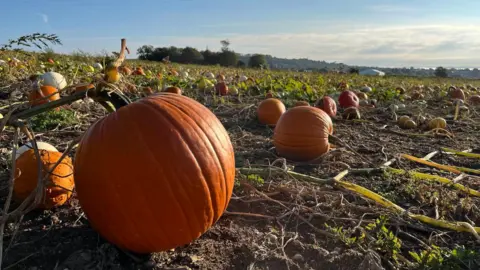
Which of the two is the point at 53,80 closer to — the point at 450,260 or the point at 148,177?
the point at 148,177

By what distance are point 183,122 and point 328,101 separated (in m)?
3.90

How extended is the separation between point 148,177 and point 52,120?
275cm

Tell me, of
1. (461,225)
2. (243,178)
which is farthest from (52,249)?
(461,225)

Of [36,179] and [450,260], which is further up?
[36,179]

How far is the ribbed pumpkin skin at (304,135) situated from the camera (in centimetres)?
385

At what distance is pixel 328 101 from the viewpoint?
18.5 ft

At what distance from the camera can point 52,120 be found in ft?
13.8

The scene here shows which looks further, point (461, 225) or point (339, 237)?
point (461, 225)

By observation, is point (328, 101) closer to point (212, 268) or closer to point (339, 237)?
point (339, 237)

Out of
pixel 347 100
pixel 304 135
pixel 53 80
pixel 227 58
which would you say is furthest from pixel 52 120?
pixel 227 58

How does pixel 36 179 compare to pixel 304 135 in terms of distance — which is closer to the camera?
pixel 36 179

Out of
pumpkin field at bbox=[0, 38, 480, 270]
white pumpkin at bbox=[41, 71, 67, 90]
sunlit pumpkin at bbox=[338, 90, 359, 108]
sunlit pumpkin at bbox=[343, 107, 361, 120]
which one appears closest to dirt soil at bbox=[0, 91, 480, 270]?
pumpkin field at bbox=[0, 38, 480, 270]

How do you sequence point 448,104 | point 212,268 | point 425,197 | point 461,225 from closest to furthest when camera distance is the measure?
point 212,268, point 461,225, point 425,197, point 448,104

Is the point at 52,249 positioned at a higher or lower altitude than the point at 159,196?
lower
